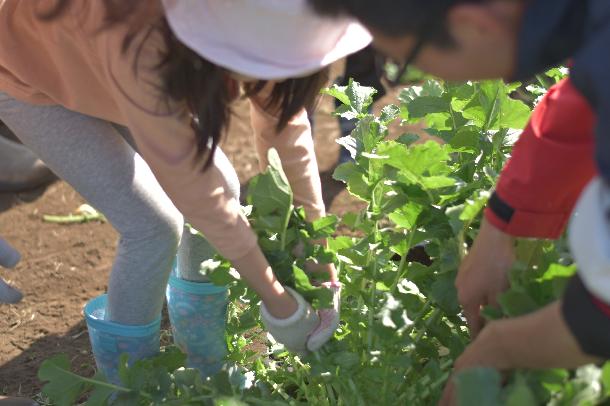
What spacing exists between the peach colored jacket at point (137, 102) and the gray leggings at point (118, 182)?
5 cm

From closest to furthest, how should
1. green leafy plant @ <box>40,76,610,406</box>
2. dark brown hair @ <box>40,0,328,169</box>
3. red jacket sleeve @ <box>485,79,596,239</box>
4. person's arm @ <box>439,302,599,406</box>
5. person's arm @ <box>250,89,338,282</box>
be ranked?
person's arm @ <box>439,302,599,406</box> < red jacket sleeve @ <box>485,79,596,239</box> < dark brown hair @ <box>40,0,328,169</box> < green leafy plant @ <box>40,76,610,406</box> < person's arm @ <box>250,89,338,282</box>

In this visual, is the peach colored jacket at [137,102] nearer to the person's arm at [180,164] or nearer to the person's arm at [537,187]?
the person's arm at [180,164]

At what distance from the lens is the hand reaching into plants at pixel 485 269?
132cm

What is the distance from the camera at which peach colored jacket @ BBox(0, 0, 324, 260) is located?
1.36 metres

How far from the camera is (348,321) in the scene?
1.62 meters

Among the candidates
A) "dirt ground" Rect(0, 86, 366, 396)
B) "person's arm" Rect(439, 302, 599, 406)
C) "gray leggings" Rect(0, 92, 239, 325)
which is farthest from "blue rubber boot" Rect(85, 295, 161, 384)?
"person's arm" Rect(439, 302, 599, 406)

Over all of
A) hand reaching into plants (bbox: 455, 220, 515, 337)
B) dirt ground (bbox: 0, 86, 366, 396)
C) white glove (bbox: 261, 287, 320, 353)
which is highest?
hand reaching into plants (bbox: 455, 220, 515, 337)

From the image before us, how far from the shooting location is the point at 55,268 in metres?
2.59

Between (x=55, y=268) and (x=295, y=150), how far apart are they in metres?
1.16

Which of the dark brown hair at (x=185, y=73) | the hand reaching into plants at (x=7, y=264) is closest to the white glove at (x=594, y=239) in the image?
the dark brown hair at (x=185, y=73)

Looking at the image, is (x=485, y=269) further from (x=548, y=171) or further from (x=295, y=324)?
(x=295, y=324)

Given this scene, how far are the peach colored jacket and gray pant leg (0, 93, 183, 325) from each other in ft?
0.15

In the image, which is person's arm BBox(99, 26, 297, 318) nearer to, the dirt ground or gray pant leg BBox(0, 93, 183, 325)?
gray pant leg BBox(0, 93, 183, 325)

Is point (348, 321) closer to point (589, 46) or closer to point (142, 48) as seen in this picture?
point (142, 48)
